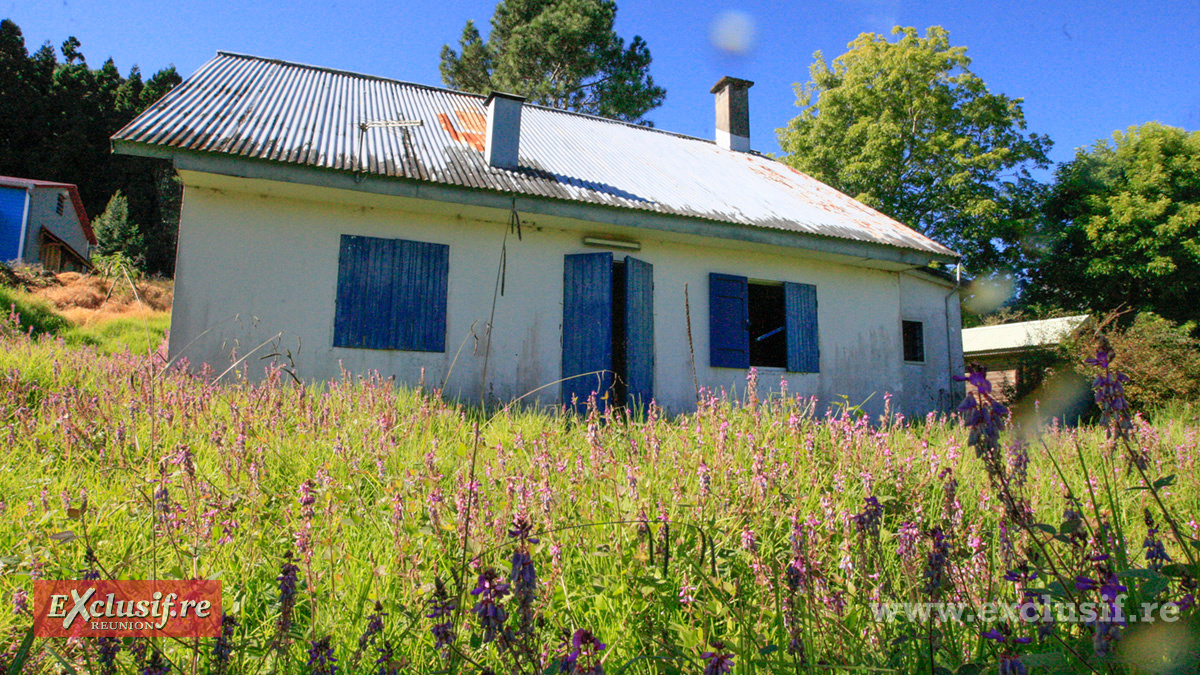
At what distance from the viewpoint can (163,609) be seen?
175cm

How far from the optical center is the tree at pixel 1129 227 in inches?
759

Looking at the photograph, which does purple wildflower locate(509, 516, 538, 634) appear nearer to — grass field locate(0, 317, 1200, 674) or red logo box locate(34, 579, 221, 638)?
grass field locate(0, 317, 1200, 674)

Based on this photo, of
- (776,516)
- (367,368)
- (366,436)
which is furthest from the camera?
(367,368)

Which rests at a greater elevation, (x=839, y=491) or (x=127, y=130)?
(x=127, y=130)

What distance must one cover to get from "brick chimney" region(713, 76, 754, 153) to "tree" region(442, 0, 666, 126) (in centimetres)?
1167

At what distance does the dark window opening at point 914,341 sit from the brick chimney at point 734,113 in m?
5.34

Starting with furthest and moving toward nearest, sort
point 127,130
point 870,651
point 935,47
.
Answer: point 935,47 < point 127,130 < point 870,651

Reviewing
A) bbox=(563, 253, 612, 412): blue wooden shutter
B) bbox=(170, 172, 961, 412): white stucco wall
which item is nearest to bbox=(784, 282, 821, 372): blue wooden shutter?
bbox=(170, 172, 961, 412): white stucco wall

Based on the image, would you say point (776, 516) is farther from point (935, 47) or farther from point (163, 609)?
point (935, 47)

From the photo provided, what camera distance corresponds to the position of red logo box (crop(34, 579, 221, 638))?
1619 mm

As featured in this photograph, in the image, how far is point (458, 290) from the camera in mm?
7824

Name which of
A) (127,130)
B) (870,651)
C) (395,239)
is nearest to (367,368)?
(395,239)

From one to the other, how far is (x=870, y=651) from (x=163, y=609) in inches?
77.5

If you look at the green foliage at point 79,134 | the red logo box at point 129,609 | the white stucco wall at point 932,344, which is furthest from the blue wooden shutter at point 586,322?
the green foliage at point 79,134
